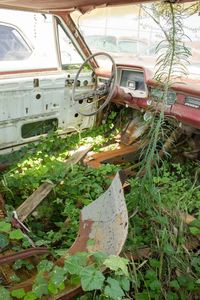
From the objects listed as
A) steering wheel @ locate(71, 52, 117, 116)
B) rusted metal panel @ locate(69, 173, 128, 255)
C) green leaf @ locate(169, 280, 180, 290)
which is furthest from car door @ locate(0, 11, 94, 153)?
green leaf @ locate(169, 280, 180, 290)

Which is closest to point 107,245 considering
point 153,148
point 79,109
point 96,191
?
point 153,148

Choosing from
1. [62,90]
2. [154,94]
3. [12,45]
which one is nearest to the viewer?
[154,94]

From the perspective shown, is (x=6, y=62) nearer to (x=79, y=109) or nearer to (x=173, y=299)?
(x=79, y=109)

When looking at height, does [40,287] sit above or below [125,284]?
below

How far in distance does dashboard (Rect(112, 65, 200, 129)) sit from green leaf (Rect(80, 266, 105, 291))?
161 cm

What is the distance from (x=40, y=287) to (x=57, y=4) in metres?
2.90

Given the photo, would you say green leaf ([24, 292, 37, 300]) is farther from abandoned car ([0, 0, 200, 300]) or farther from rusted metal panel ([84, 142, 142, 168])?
rusted metal panel ([84, 142, 142, 168])

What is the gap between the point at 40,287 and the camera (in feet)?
5.96

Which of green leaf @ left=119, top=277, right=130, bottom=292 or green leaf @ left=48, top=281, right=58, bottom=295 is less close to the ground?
green leaf @ left=119, top=277, right=130, bottom=292

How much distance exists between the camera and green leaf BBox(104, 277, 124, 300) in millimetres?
1600

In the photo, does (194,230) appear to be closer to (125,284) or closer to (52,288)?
(125,284)

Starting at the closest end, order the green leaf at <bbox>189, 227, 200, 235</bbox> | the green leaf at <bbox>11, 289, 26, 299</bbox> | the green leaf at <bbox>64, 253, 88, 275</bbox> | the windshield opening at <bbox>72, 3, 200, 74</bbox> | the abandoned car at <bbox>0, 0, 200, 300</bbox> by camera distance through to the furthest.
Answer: the green leaf at <bbox>64, 253, 88, 275</bbox> → the green leaf at <bbox>11, 289, 26, 299</bbox> → the abandoned car at <bbox>0, 0, 200, 300</bbox> → the green leaf at <bbox>189, 227, 200, 235</bbox> → the windshield opening at <bbox>72, 3, 200, 74</bbox>

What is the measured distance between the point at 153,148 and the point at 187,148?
191 cm

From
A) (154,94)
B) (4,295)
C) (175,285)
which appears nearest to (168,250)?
(175,285)
